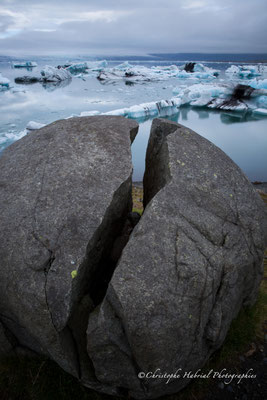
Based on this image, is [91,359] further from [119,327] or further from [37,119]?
[37,119]

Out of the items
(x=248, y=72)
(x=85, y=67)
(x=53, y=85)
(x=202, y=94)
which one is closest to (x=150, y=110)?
(x=202, y=94)

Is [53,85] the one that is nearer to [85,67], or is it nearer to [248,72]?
[85,67]

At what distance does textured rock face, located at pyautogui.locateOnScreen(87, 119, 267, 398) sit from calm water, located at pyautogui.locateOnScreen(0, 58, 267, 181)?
1226cm

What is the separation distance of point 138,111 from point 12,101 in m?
17.8

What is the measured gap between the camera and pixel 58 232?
328 cm

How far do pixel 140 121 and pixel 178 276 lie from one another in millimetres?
22313

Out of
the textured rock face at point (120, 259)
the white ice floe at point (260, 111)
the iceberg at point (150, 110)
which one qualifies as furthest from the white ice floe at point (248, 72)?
the textured rock face at point (120, 259)

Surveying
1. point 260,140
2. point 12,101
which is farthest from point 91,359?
point 12,101

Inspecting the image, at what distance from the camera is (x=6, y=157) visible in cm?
436

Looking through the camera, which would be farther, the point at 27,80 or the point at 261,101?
the point at 27,80

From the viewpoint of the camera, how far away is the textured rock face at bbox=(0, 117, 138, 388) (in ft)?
10.2

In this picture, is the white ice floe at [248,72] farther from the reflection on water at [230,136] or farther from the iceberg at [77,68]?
the iceberg at [77,68]

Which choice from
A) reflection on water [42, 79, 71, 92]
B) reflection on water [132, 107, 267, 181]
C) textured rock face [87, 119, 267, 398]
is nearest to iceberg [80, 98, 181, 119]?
reflection on water [132, 107, 267, 181]

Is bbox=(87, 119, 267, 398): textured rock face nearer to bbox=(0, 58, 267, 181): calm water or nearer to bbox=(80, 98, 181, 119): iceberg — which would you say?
bbox=(0, 58, 267, 181): calm water
